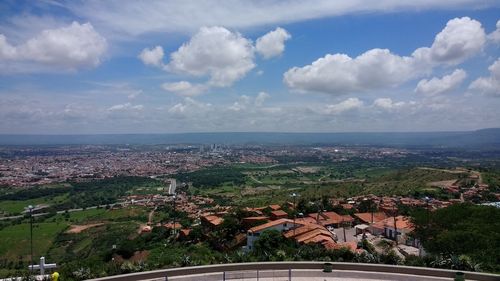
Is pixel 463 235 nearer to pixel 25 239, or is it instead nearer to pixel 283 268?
pixel 283 268

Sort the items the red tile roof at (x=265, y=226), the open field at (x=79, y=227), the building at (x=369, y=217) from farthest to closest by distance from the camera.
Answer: the open field at (x=79, y=227)
the building at (x=369, y=217)
the red tile roof at (x=265, y=226)

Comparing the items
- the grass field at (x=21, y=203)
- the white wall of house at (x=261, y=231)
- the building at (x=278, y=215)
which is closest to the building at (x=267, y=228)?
the white wall of house at (x=261, y=231)

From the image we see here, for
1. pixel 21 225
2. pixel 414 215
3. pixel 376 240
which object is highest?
pixel 414 215

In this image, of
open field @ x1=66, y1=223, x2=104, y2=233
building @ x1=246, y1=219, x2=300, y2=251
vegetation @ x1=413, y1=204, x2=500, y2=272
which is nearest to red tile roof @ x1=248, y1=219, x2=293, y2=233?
building @ x1=246, y1=219, x2=300, y2=251

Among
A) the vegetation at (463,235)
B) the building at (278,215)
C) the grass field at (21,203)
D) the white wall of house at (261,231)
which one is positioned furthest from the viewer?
the grass field at (21,203)

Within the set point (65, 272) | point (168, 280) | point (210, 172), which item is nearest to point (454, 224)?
point (168, 280)

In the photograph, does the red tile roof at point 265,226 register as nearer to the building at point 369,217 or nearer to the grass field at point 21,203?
the building at point 369,217

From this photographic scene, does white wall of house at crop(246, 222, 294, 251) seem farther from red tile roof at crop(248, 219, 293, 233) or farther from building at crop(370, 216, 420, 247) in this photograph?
building at crop(370, 216, 420, 247)

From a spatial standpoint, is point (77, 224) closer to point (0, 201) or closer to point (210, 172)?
point (0, 201)

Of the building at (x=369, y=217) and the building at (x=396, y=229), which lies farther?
the building at (x=369, y=217)
